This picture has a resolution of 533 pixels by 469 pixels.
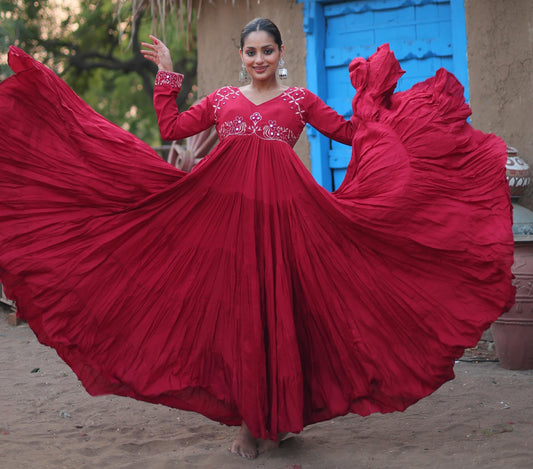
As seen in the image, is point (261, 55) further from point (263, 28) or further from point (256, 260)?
point (256, 260)

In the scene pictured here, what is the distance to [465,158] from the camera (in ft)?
10.5

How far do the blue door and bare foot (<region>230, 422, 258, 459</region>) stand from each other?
2.99 m

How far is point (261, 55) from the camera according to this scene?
3.35 meters

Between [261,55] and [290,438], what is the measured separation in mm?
1808

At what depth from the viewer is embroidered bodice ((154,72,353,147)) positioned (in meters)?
3.31

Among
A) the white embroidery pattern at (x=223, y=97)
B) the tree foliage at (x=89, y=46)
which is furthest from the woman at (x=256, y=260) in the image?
the tree foliage at (x=89, y=46)

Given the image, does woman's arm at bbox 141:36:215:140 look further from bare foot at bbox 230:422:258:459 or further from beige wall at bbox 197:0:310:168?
beige wall at bbox 197:0:310:168

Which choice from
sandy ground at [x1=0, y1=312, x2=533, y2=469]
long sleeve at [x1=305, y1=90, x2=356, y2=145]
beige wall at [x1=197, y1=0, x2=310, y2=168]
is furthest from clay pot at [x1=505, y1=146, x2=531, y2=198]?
long sleeve at [x1=305, y1=90, x2=356, y2=145]

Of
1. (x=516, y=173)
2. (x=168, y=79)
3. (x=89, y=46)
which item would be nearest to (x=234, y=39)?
(x=516, y=173)

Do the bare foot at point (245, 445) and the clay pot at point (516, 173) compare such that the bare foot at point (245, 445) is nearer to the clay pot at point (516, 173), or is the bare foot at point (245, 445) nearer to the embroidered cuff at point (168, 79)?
the embroidered cuff at point (168, 79)

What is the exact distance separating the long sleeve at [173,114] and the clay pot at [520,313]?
93.5 inches

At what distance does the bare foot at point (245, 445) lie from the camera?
3.27 metres

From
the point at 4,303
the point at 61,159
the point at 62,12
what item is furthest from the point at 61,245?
the point at 62,12

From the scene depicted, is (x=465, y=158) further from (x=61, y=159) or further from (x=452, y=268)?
(x=61, y=159)
